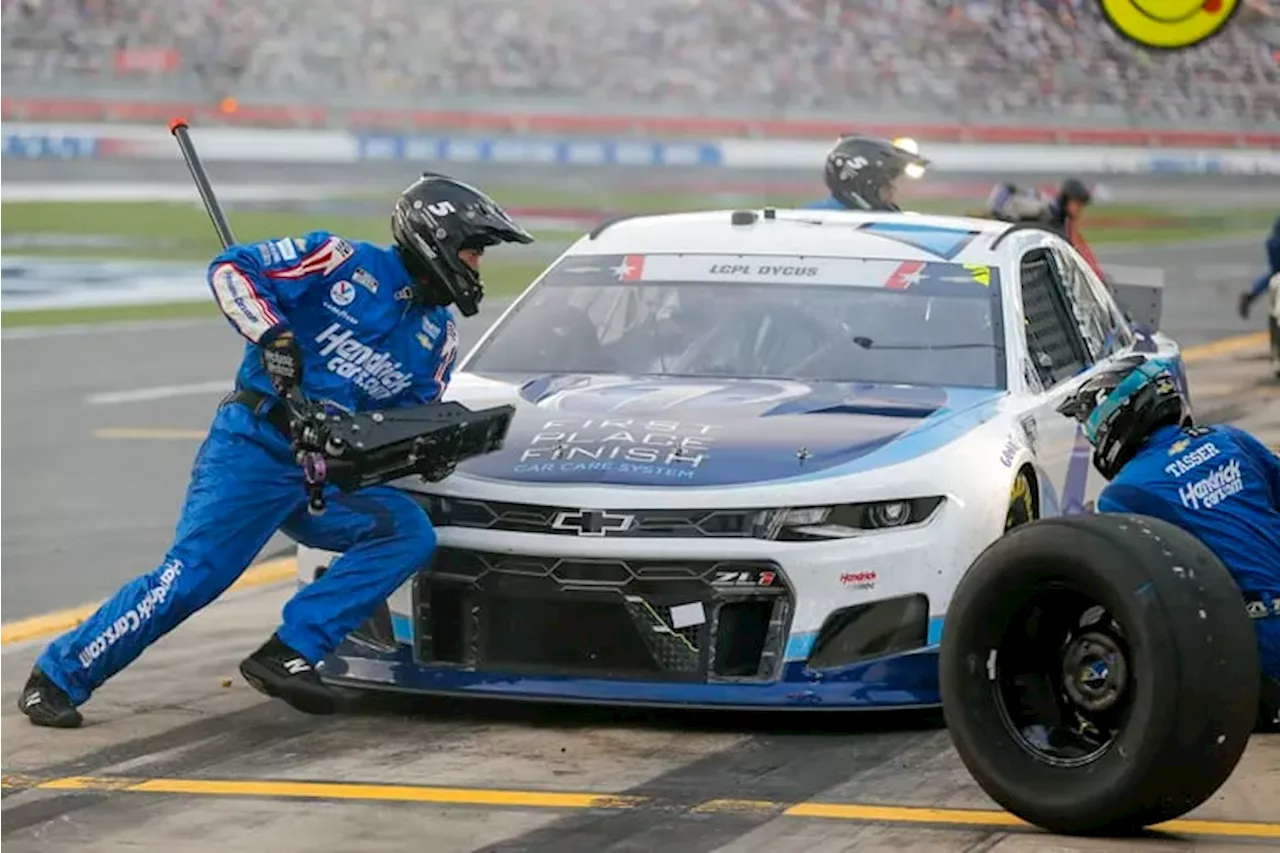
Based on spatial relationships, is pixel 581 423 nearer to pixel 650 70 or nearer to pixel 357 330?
pixel 357 330

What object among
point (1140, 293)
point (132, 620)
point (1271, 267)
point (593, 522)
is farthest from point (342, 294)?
point (1271, 267)

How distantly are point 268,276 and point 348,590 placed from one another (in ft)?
2.95

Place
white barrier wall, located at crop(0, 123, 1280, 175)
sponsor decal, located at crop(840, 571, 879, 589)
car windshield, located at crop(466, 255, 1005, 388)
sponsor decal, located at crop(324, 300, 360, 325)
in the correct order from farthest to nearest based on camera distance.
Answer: white barrier wall, located at crop(0, 123, 1280, 175) → car windshield, located at crop(466, 255, 1005, 388) → sponsor decal, located at crop(324, 300, 360, 325) → sponsor decal, located at crop(840, 571, 879, 589)

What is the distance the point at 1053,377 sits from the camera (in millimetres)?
9008

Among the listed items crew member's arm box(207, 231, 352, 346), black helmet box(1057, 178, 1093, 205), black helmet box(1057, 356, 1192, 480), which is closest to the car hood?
crew member's arm box(207, 231, 352, 346)

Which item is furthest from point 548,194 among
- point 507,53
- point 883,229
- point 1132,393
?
point 1132,393

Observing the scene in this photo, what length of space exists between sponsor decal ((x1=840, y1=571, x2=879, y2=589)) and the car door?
1.06 m

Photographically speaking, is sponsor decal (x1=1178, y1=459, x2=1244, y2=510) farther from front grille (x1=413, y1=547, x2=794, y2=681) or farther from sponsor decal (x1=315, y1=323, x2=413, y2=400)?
sponsor decal (x1=315, y1=323, x2=413, y2=400)

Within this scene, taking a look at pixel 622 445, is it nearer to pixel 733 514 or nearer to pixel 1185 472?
pixel 733 514

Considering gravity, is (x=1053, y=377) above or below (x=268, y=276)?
below

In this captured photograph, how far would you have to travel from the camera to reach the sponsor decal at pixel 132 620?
25.1ft

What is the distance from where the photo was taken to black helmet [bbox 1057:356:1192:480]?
274 inches

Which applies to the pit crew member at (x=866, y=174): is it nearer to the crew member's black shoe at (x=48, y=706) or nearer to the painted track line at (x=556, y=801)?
the crew member's black shoe at (x=48, y=706)

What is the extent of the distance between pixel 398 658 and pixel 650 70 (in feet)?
119
